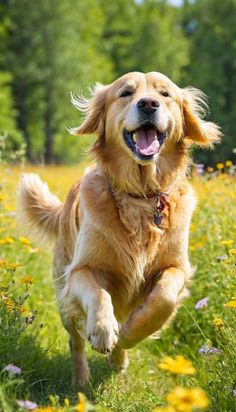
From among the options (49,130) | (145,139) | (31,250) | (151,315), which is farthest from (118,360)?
(49,130)

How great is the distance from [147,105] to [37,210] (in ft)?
6.53

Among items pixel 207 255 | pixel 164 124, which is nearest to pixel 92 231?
pixel 164 124

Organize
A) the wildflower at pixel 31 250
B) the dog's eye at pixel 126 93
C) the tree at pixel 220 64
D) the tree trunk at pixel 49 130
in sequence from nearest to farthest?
the dog's eye at pixel 126 93 < the wildflower at pixel 31 250 < the tree trunk at pixel 49 130 < the tree at pixel 220 64

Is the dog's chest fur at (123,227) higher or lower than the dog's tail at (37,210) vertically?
higher

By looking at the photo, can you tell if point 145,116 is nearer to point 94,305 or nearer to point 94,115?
point 94,115

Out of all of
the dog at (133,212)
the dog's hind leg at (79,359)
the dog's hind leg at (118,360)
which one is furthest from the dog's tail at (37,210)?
the dog's hind leg at (118,360)

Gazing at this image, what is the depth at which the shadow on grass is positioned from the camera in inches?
133

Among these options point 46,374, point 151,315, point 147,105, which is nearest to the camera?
point 151,315

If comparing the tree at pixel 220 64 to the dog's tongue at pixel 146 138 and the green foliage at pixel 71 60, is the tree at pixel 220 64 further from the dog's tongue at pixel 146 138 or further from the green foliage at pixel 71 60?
the dog's tongue at pixel 146 138

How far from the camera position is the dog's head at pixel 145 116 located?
401cm

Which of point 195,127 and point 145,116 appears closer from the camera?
point 145,116

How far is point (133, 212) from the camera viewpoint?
4.10 metres

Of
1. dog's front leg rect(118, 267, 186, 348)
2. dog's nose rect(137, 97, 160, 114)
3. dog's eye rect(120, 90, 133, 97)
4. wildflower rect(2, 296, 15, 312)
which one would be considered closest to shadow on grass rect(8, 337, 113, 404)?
wildflower rect(2, 296, 15, 312)

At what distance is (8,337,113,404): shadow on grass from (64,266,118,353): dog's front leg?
370 mm
